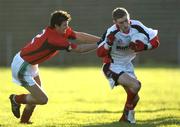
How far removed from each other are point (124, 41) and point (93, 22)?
2415 cm

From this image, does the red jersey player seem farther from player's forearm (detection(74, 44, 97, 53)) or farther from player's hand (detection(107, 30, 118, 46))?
player's hand (detection(107, 30, 118, 46))

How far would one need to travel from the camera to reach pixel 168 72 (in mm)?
29047

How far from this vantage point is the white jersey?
11.4 meters

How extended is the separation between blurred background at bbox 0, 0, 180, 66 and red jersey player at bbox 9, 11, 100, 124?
909 inches

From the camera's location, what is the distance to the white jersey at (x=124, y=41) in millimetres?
11352

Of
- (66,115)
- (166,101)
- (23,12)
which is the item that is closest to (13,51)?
(23,12)

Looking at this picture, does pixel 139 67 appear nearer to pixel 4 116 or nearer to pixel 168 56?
pixel 168 56

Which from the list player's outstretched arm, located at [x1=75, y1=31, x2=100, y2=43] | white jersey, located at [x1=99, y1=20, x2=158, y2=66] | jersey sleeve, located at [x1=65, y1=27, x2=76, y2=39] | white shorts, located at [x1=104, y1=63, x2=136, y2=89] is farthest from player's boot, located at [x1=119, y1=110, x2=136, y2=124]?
jersey sleeve, located at [x1=65, y1=27, x2=76, y2=39]

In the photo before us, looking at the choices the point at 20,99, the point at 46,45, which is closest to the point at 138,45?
the point at 46,45

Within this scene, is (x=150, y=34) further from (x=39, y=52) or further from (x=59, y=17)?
(x=39, y=52)

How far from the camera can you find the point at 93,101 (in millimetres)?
17766

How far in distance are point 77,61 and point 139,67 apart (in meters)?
3.90

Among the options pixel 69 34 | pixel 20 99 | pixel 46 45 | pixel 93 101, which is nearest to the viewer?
pixel 46 45

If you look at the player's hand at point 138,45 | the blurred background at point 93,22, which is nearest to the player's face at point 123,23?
the player's hand at point 138,45
